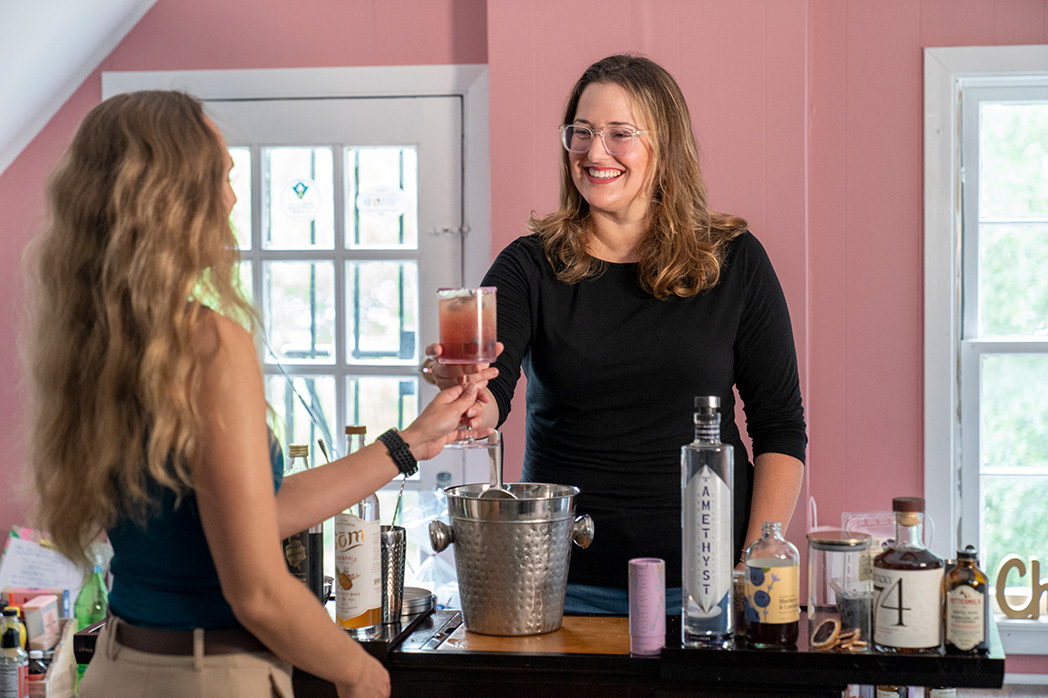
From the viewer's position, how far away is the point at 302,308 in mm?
3227

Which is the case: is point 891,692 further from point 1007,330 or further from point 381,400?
point 381,400

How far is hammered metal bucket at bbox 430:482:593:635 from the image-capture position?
Result: 135 centimetres

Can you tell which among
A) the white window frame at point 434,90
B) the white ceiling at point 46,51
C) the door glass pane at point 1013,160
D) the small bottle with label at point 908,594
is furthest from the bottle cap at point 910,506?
the white ceiling at point 46,51

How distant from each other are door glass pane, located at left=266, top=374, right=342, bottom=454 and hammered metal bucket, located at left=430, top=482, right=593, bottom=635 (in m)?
1.89

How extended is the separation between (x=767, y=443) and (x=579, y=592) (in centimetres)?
40

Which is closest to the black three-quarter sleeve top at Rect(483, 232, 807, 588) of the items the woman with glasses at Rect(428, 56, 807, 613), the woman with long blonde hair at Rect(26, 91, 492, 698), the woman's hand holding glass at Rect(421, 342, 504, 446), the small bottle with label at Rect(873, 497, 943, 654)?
the woman with glasses at Rect(428, 56, 807, 613)

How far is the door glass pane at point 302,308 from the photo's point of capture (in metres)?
3.22

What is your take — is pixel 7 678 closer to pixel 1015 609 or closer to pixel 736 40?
pixel 736 40

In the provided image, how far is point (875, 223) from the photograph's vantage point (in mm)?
3014

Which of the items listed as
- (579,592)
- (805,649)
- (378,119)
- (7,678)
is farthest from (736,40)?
(7,678)

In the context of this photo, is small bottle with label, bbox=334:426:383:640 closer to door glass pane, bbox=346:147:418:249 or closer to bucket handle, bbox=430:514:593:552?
bucket handle, bbox=430:514:593:552

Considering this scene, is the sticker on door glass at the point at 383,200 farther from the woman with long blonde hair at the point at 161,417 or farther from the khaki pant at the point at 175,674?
the khaki pant at the point at 175,674

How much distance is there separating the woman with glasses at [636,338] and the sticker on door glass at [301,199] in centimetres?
155

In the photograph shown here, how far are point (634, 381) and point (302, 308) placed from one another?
5.84 ft
